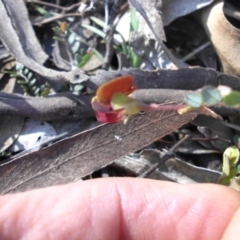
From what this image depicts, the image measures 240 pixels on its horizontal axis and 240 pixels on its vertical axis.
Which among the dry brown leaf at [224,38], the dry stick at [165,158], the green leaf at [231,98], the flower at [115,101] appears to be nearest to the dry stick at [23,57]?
the dry stick at [165,158]

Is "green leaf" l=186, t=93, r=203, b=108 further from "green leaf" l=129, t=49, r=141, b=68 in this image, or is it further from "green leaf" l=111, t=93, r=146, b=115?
"green leaf" l=129, t=49, r=141, b=68

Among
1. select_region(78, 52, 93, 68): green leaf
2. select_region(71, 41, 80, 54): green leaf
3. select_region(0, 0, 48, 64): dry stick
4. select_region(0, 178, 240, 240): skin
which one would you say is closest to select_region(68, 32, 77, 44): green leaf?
Answer: select_region(71, 41, 80, 54): green leaf

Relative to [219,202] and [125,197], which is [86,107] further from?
[219,202]

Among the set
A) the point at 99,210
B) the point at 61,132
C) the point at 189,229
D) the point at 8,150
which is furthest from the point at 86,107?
the point at 189,229

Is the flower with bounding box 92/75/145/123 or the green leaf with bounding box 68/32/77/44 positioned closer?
the flower with bounding box 92/75/145/123

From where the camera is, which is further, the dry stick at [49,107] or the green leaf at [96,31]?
the green leaf at [96,31]

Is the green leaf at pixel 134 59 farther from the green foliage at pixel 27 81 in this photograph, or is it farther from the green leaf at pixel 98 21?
the green foliage at pixel 27 81

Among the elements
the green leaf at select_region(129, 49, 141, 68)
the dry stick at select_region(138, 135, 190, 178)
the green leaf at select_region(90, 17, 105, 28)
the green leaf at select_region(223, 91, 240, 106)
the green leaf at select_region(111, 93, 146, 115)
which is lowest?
the dry stick at select_region(138, 135, 190, 178)

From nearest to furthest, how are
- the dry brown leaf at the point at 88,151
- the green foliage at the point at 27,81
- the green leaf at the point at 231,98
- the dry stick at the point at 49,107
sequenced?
the green leaf at the point at 231,98
the dry brown leaf at the point at 88,151
the dry stick at the point at 49,107
the green foliage at the point at 27,81
